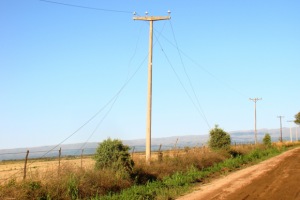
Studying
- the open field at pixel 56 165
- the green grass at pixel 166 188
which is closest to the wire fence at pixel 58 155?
the open field at pixel 56 165

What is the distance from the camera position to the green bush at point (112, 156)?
1235cm

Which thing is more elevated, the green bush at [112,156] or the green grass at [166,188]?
the green bush at [112,156]

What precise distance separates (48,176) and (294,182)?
39.1ft

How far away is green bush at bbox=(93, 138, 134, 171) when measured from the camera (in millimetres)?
12352

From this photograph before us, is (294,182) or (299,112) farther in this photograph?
(299,112)

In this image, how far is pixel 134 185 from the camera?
12.1 m

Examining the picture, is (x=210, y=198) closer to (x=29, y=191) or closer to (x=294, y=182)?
(x=294, y=182)

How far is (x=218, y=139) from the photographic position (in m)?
28.1

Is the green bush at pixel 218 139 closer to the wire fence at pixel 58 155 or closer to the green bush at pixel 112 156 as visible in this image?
the wire fence at pixel 58 155

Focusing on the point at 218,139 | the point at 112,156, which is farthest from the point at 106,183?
the point at 218,139

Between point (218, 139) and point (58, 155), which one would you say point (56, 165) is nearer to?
point (58, 155)

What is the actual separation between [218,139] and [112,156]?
1873cm

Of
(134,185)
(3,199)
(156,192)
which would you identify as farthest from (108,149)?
(3,199)

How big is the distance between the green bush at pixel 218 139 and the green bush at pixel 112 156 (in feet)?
57.1
